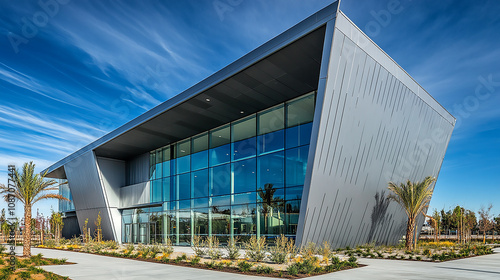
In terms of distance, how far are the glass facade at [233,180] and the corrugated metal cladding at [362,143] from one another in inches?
113

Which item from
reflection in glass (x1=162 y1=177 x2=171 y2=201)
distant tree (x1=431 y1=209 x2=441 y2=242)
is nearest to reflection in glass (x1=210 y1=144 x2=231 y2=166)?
reflection in glass (x1=162 y1=177 x2=171 y2=201)

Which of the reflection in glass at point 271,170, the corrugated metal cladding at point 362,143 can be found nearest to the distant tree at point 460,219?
the corrugated metal cladding at point 362,143

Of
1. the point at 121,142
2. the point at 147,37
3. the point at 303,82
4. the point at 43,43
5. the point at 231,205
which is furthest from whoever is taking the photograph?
the point at 121,142

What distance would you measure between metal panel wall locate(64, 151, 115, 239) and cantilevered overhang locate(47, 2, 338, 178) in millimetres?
4143

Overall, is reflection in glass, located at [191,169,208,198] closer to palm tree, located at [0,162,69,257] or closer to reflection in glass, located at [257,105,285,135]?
reflection in glass, located at [257,105,285,135]

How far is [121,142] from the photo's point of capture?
32.2 metres

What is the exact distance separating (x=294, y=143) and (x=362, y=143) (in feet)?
13.9

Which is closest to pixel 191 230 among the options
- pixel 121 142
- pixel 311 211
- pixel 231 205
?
pixel 231 205

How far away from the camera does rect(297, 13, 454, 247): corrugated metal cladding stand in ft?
Answer: 56.7

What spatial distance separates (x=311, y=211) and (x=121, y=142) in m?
20.6

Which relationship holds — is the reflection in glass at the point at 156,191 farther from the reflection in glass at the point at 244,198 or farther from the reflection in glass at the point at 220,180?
the reflection in glass at the point at 244,198

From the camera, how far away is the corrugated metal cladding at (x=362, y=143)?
17.3 meters

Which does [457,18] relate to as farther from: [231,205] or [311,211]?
[231,205]

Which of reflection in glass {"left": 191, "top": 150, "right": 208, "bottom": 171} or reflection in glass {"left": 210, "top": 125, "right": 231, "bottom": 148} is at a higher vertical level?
reflection in glass {"left": 210, "top": 125, "right": 231, "bottom": 148}
